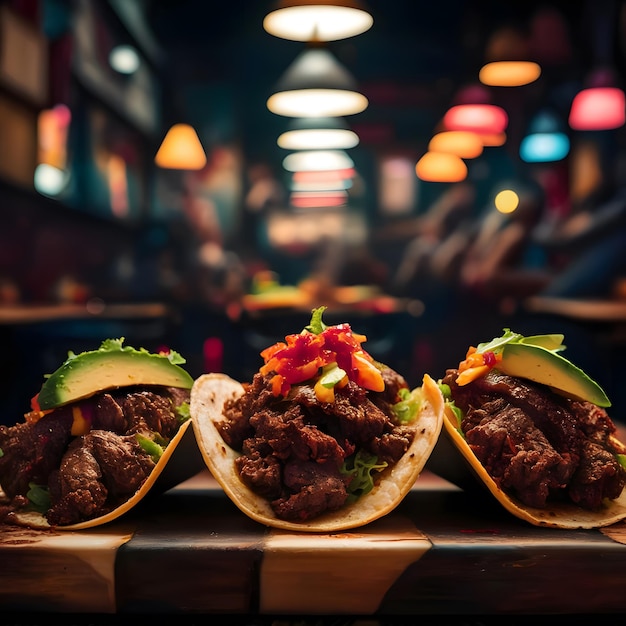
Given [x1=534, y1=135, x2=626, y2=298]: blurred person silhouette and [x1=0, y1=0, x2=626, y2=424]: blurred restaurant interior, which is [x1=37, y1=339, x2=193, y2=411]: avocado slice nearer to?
[x1=0, y1=0, x2=626, y2=424]: blurred restaurant interior

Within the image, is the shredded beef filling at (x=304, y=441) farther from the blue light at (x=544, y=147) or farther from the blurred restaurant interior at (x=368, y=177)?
the blue light at (x=544, y=147)

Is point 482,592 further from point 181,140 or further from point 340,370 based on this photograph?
point 181,140

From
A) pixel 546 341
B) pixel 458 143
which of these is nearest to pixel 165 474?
pixel 546 341

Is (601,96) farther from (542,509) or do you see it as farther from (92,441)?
(92,441)

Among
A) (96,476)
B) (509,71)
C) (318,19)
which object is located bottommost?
(96,476)

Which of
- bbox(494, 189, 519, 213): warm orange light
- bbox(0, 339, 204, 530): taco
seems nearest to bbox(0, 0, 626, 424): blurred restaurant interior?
bbox(494, 189, 519, 213): warm orange light

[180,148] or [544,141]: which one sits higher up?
[544,141]
